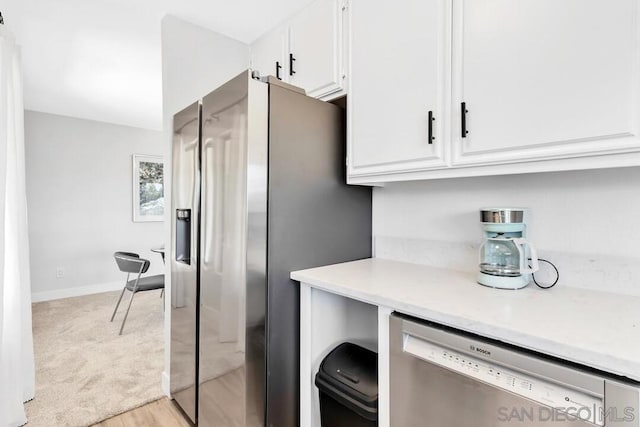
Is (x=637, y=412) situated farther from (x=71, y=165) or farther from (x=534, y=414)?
(x=71, y=165)

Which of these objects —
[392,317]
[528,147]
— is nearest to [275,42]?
[528,147]

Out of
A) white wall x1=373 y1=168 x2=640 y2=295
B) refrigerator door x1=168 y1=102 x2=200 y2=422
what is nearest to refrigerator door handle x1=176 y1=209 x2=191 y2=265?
refrigerator door x1=168 y1=102 x2=200 y2=422

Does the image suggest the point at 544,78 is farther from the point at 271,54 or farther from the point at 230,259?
the point at 271,54

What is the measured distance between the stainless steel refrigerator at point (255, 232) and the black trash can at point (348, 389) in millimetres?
192

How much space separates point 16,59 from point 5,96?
429 mm

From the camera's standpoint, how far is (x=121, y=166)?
443 cm

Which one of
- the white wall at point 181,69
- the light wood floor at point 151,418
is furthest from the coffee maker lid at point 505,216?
the light wood floor at point 151,418

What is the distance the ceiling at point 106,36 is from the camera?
6.09 ft

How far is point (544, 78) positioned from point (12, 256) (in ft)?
8.55

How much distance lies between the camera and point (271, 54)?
2025 mm

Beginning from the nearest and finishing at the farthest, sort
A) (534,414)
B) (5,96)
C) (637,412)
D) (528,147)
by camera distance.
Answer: (637,412) < (534,414) < (528,147) < (5,96)

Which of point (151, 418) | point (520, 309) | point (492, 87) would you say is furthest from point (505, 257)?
point (151, 418)

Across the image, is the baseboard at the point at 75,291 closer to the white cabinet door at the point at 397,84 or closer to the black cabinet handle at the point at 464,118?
the white cabinet door at the point at 397,84
